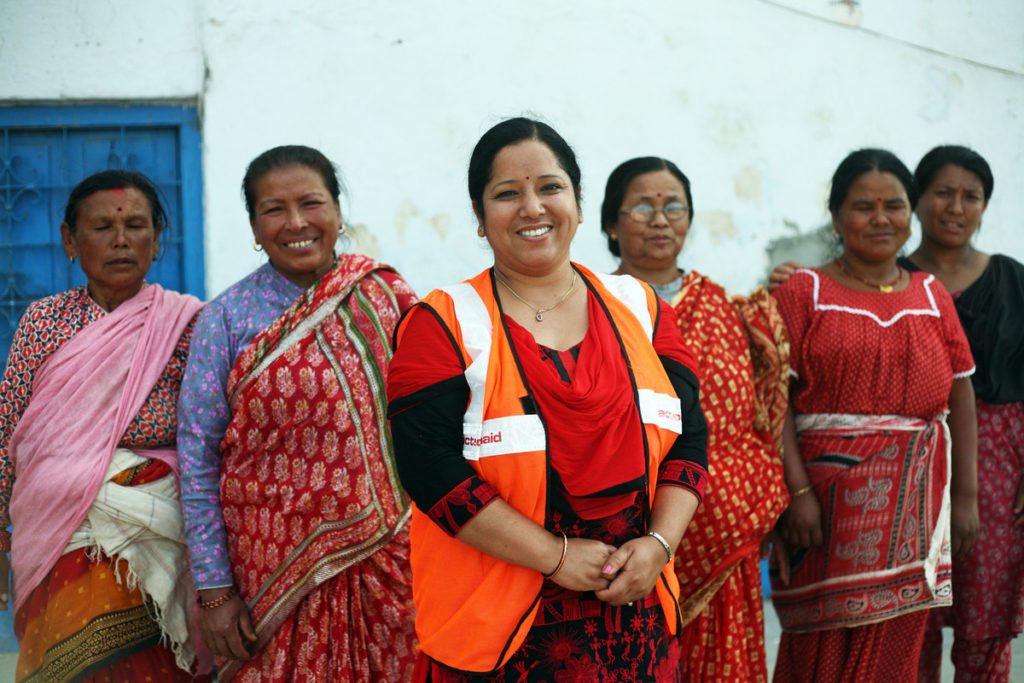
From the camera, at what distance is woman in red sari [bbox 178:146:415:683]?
2.80 m

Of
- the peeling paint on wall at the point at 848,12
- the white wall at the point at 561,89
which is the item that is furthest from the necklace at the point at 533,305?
the peeling paint on wall at the point at 848,12

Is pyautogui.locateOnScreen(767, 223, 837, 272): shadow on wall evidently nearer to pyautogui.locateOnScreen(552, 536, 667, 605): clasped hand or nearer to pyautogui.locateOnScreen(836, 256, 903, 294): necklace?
pyautogui.locateOnScreen(836, 256, 903, 294): necklace

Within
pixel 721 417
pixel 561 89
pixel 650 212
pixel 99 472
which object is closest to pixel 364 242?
pixel 561 89

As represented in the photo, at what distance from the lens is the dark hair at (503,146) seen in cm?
225

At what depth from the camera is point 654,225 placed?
127 inches

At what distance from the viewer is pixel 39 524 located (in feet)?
9.39

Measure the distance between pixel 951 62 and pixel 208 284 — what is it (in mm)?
4000

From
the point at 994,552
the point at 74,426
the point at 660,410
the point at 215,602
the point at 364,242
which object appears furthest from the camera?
the point at 364,242

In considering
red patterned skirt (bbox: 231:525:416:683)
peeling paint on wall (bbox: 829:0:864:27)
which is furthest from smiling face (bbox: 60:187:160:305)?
peeling paint on wall (bbox: 829:0:864:27)

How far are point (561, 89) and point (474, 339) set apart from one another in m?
2.94

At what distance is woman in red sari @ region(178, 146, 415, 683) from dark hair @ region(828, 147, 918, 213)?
1685 mm

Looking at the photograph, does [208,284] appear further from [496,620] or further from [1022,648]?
[1022,648]

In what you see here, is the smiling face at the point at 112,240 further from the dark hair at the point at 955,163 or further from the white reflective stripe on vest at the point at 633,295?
the dark hair at the point at 955,163

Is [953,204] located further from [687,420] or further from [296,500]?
[296,500]
